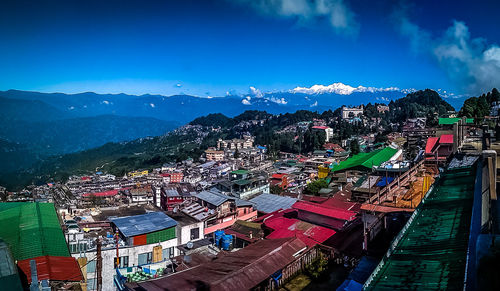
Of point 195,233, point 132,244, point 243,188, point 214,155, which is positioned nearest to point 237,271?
point 132,244

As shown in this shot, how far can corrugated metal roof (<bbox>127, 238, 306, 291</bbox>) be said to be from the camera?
6266mm

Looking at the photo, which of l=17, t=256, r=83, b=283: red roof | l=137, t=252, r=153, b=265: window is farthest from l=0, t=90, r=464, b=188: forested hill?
l=17, t=256, r=83, b=283: red roof

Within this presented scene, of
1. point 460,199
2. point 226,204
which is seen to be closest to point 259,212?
point 226,204

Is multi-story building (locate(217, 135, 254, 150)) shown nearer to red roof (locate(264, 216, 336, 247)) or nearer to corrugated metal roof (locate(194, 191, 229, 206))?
corrugated metal roof (locate(194, 191, 229, 206))

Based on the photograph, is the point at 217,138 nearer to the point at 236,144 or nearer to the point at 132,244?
the point at 236,144

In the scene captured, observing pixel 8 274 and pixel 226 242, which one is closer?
pixel 8 274

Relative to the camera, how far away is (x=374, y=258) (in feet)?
19.5

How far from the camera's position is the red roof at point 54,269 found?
25.5ft

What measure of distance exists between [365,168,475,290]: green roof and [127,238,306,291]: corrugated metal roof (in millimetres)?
2945

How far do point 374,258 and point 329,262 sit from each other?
4.65ft

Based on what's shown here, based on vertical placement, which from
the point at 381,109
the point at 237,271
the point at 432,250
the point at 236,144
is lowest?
the point at 237,271

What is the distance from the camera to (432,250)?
410 cm

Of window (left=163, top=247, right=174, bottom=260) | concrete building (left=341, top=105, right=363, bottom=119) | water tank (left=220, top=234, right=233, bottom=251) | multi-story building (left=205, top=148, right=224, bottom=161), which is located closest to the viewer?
water tank (left=220, top=234, right=233, bottom=251)

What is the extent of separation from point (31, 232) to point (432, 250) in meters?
11.4
